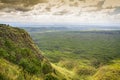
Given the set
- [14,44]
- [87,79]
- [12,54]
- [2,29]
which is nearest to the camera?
[12,54]

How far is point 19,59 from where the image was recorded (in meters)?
89.5

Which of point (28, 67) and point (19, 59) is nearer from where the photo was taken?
point (28, 67)

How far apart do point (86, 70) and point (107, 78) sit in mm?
50440

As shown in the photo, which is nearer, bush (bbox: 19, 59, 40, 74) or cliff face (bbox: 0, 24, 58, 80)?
cliff face (bbox: 0, 24, 58, 80)

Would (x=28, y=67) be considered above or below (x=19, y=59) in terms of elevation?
below

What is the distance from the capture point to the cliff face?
239 ft

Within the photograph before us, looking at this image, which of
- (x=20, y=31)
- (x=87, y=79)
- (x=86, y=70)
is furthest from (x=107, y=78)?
(x=20, y=31)

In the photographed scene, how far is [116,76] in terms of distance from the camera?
149m

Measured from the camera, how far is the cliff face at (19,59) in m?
72.9

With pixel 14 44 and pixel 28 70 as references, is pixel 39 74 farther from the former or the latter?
pixel 14 44

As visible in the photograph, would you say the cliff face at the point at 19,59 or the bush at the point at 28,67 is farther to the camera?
the bush at the point at 28,67

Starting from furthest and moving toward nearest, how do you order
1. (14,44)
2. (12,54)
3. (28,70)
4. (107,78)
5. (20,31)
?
(107,78), (20,31), (14,44), (12,54), (28,70)

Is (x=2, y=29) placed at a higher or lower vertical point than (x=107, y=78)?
higher

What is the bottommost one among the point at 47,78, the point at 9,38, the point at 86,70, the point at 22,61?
the point at 86,70
